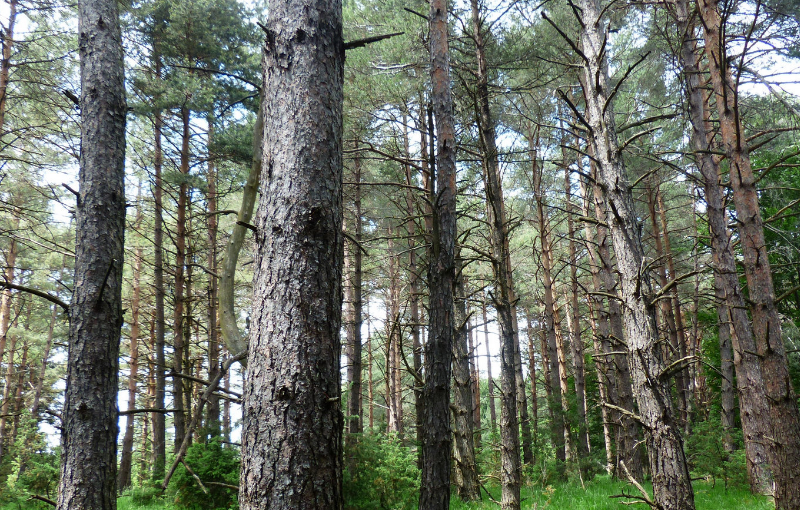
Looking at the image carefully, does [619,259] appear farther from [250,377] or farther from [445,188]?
[250,377]

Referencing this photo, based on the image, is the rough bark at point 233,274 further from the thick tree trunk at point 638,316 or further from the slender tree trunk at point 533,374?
the slender tree trunk at point 533,374

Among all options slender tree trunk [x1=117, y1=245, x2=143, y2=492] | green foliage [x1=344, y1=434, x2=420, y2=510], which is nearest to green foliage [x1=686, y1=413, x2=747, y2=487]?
green foliage [x1=344, y1=434, x2=420, y2=510]

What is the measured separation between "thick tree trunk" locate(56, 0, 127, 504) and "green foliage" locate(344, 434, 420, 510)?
18.9 feet

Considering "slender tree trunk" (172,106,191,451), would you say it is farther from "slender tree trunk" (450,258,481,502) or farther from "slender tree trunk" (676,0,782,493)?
"slender tree trunk" (676,0,782,493)

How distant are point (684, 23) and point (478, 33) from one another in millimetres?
4661

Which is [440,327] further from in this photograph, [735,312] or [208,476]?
[208,476]

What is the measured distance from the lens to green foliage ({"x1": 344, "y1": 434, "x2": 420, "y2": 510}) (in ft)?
27.2

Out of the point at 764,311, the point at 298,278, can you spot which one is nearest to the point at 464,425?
the point at 764,311

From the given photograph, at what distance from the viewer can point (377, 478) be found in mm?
8609

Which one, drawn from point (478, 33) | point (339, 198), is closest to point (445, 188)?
point (339, 198)

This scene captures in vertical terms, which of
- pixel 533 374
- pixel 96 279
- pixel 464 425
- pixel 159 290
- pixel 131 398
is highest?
pixel 159 290

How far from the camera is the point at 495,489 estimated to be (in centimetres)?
1188

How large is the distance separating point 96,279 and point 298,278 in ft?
7.64

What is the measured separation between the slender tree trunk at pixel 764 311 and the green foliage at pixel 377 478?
5974mm
